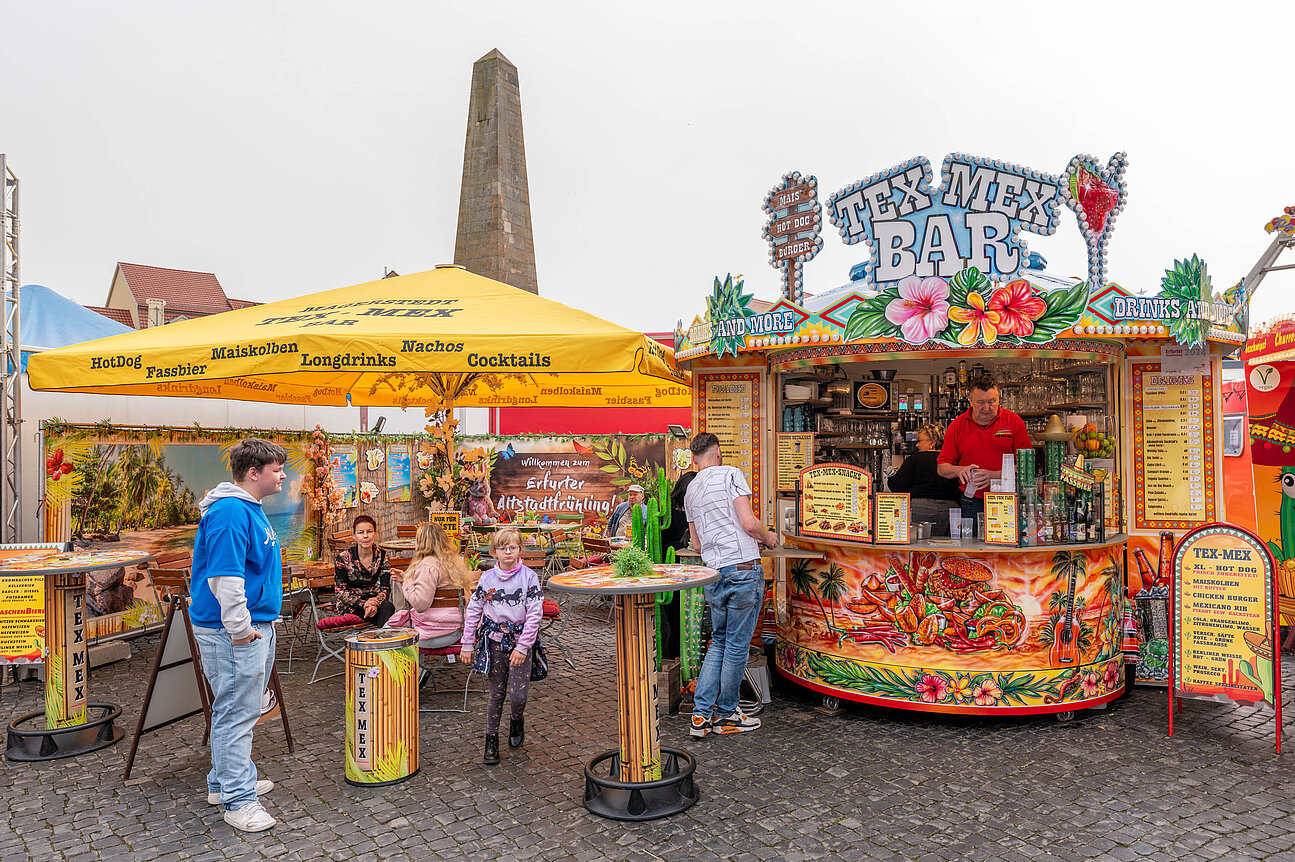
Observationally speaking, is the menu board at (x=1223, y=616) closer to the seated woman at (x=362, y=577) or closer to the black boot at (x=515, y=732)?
the black boot at (x=515, y=732)

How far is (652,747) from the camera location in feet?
13.7

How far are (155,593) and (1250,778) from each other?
8.17 m

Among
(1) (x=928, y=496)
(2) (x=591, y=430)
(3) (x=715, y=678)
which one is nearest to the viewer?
(3) (x=715, y=678)

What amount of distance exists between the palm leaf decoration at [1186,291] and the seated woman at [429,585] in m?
4.77

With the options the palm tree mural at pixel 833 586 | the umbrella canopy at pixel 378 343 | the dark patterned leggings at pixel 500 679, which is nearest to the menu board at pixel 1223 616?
the palm tree mural at pixel 833 586

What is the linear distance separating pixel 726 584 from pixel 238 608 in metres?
2.63

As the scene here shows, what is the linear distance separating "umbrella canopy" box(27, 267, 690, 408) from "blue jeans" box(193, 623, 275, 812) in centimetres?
229

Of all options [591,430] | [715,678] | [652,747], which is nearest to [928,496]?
[715,678]

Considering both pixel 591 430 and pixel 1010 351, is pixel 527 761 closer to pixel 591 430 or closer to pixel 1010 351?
pixel 1010 351

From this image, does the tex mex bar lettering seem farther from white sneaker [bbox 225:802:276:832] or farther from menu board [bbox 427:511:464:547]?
white sneaker [bbox 225:802:276:832]

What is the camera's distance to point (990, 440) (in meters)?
6.39

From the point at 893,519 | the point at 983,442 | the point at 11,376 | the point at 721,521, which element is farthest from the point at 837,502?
the point at 11,376

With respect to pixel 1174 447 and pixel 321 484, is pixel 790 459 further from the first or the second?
pixel 321 484

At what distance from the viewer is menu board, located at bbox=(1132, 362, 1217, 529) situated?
6.20 meters
